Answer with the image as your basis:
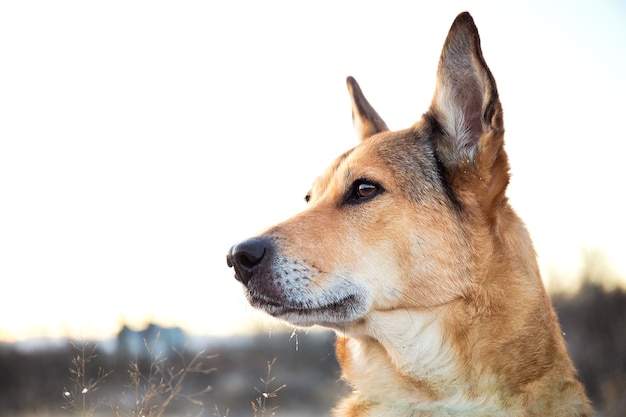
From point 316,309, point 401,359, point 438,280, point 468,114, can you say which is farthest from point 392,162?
point 401,359

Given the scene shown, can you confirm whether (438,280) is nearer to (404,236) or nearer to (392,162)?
(404,236)

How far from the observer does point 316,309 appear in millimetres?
3703

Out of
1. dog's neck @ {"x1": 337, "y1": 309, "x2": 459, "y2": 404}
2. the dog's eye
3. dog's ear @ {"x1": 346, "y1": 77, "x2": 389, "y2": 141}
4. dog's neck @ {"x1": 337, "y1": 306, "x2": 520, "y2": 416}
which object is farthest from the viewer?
dog's ear @ {"x1": 346, "y1": 77, "x2": 389, "y2": 141}

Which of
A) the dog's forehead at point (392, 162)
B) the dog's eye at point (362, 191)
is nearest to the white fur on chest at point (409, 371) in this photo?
the dog's eye at point (362, 191)

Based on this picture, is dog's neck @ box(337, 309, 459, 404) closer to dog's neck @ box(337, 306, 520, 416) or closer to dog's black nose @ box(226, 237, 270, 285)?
dog's neck @ box(337, 306, 520, 416)

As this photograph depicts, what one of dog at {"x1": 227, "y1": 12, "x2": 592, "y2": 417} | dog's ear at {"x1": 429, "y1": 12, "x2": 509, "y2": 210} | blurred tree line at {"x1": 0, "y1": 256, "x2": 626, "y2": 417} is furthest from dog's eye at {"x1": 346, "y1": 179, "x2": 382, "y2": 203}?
blurred tree line at {"x1": 0, "y1": 256, "x2": 626, "y2": 417}

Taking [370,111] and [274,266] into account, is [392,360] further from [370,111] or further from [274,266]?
[370,111]

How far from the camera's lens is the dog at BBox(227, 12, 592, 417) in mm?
3406

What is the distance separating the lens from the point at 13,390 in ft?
55.1

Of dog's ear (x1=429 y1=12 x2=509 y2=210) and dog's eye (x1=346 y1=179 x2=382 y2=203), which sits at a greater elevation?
dog's ear (x1=429 y1=12 x2=509 y2=210)

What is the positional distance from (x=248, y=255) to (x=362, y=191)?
87 cm

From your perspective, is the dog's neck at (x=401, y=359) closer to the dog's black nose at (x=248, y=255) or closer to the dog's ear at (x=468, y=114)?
the dog's black nose at (x=248, y=255)

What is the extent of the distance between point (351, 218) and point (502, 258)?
93cm

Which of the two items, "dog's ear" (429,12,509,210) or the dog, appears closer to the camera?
the dog
